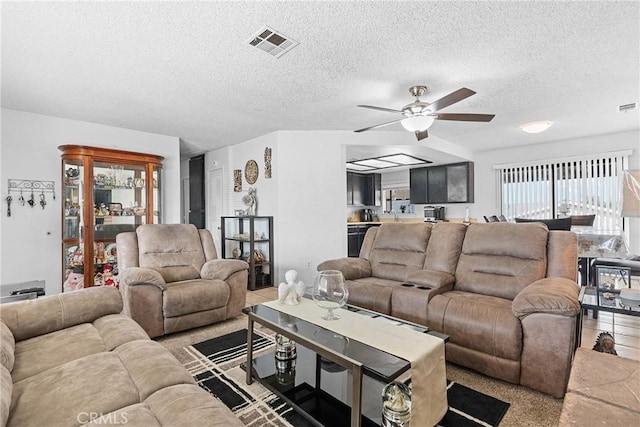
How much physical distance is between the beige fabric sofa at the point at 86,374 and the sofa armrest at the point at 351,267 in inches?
73.6

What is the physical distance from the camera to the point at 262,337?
9.07 ft

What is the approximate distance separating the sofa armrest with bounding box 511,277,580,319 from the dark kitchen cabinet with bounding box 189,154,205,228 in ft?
19.8

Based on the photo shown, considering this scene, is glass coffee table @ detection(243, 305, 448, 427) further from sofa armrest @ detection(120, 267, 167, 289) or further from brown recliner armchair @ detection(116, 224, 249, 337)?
sofa armrest @ detection(120, 267, 167, 289)

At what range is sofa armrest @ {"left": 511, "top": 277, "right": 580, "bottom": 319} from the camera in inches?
71.6

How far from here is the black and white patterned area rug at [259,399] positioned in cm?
168

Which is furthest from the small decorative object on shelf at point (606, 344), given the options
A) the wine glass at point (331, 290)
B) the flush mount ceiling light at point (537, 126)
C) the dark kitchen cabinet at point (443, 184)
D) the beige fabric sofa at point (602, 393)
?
the dark kitchen cabinet at point (443, 184)

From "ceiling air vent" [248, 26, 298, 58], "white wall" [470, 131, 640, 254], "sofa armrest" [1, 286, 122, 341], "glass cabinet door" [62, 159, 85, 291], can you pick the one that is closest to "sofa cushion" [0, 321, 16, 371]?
"sofa armrest" [1, 286, 122, 341]

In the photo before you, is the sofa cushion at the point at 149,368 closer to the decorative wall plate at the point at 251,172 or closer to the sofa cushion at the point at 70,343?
the sofa cushion at the point at 70,343

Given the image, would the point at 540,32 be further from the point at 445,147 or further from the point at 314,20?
the point at 445,147

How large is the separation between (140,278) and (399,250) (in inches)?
98.1

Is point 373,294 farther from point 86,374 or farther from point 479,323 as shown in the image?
point 86,374

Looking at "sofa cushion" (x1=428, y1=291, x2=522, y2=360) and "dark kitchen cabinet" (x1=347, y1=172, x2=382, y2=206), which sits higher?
"dark kitchen cabinet" (x1=347, y1=172, x2=382, y2=206)

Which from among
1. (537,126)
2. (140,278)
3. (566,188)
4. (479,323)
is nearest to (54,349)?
(140,278)

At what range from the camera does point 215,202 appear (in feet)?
20.9
